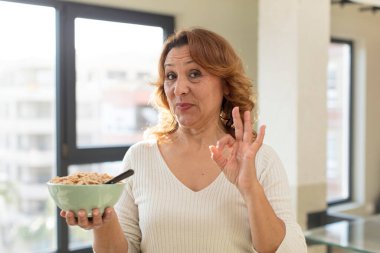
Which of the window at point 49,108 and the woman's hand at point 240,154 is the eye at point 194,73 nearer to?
the woman's hand at point 240,154

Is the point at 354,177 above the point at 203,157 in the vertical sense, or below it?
below

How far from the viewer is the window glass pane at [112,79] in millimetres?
3150

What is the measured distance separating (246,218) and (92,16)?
2.07 m

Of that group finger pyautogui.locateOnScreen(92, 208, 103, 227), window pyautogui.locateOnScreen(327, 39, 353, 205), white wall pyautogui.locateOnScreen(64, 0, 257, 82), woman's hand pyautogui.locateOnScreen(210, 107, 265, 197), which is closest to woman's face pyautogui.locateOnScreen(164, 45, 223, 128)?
woman's hand pyautogui.locateOnScreen(210, 107, 265, 197)

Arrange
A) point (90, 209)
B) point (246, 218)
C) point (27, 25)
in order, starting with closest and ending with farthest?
1. point (90, 209)
2. point (246, 218)
3. point (27, 25)

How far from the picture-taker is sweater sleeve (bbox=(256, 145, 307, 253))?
130 centimetres

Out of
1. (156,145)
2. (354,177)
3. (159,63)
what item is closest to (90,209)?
(156,145)

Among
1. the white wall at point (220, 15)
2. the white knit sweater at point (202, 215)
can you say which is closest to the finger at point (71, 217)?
the white knit sweater at point (202, 215)

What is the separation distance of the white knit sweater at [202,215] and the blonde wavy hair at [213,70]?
165 millimetres

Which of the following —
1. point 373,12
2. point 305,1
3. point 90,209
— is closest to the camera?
point 90,209

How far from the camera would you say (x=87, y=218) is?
3.86 feet

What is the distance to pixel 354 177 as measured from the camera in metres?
5.03

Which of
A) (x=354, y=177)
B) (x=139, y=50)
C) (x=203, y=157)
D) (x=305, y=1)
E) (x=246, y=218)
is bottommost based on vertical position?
(x=354, y=177)

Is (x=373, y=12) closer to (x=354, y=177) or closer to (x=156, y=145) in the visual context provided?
(x=354, y=177)
